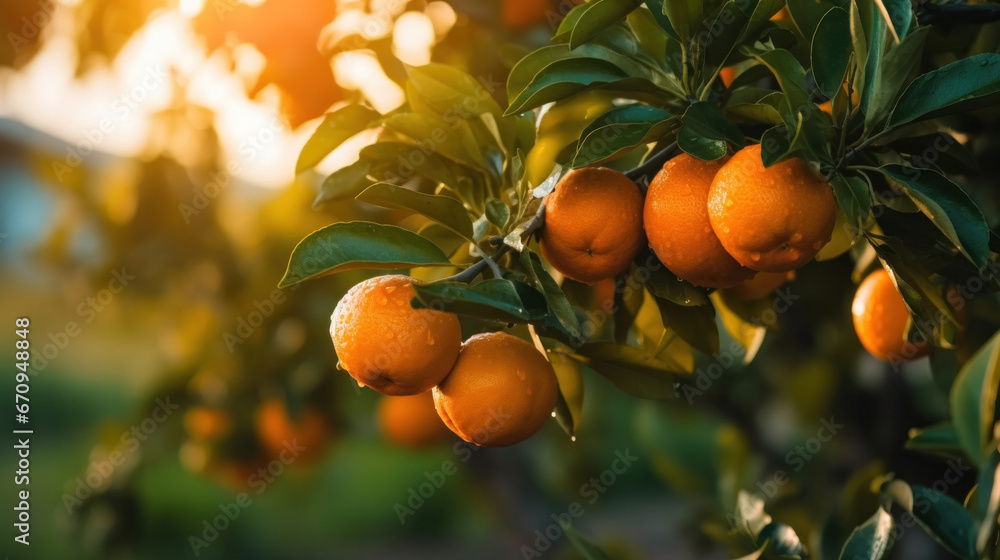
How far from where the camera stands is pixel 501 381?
2.50ft

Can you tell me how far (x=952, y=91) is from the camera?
27.0 inches

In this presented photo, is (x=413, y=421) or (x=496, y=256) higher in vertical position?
(x=496, y=256)

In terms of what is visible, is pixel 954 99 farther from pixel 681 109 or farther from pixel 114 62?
pixel 114 62

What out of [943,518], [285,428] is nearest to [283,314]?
[285,428]

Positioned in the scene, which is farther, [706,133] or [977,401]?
[706,133]

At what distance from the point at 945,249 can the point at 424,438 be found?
137 centimetres

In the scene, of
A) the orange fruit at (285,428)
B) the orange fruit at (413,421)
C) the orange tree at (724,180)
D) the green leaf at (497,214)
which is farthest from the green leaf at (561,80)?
the orange fruit at (285,428)

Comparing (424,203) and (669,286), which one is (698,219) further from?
(424,203)

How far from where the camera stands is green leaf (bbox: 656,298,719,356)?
2.99 feet

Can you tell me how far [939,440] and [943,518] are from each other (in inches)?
6.2

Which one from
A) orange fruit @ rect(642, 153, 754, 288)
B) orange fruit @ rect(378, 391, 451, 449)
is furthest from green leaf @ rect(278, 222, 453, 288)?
orange fruit @ rect(378, 391, 451, 449)

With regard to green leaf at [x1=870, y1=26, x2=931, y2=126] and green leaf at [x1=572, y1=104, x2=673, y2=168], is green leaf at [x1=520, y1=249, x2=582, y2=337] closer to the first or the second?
green leaf at [x1=572, y1=104, x2=673, y2=168]

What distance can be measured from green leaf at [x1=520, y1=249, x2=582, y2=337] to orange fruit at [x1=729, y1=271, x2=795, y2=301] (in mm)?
341

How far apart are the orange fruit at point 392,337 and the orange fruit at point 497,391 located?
3cm
